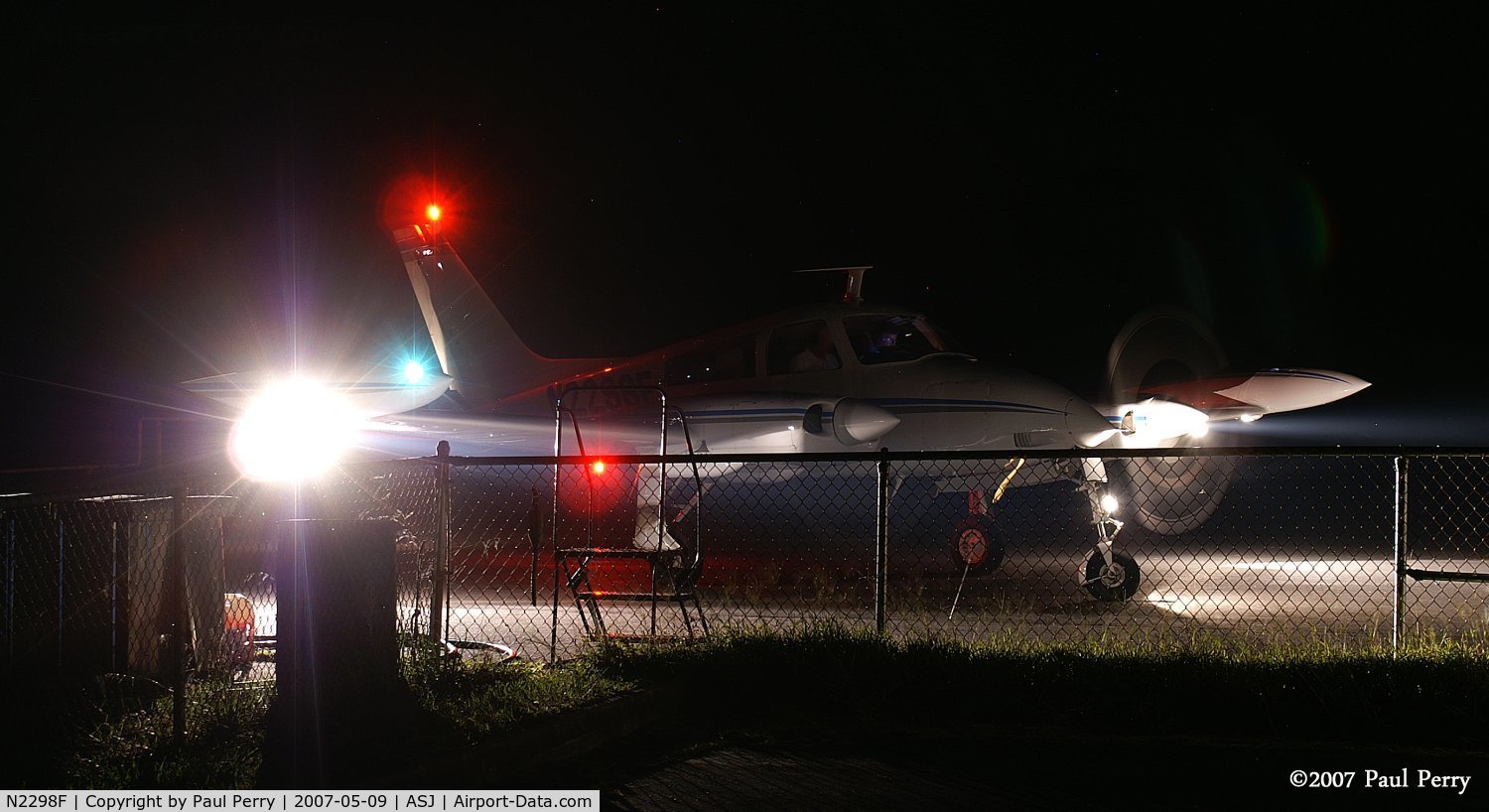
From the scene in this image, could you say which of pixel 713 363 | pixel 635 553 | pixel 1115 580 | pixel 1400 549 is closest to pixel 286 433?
pixel 635 553

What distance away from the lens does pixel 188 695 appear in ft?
20.0

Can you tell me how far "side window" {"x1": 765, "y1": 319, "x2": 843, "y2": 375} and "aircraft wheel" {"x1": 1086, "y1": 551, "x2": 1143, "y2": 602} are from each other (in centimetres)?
451

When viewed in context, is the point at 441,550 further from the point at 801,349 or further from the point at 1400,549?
the point at 801,349

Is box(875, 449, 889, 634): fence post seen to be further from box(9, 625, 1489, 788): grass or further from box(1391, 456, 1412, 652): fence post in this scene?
box(1391, 456, 1412, 652): fence post

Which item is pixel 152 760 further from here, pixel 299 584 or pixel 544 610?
pixel 544 610


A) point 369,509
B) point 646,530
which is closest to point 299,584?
point 369,509

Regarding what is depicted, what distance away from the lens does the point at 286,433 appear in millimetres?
10531

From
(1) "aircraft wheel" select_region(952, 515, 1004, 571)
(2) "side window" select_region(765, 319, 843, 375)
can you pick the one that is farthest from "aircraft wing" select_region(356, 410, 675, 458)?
(1) "aircraft wheel" select_region(952, 515, 1004, 571)

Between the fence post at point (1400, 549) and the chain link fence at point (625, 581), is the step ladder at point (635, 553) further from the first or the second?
the fence post at point (1400, 549)

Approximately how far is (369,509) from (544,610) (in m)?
3.17

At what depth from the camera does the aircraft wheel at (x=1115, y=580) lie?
11.9 m
